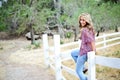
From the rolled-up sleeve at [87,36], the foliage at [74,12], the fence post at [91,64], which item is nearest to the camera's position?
the fence post at [91,64]

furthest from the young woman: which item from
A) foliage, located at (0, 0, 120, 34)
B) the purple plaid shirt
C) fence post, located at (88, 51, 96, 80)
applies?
foliage, located at (0, 0, 120, 34)

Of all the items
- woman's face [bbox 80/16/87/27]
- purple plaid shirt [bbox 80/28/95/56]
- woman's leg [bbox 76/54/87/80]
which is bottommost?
woman's leg [bbox 76/54/87/80]

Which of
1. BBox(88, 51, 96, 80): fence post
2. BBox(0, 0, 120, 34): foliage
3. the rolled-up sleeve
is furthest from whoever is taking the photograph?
BBox(0, 0, 120, 34): foliage

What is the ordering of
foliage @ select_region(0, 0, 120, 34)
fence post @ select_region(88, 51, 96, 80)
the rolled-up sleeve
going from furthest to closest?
foliage @ select_region(0, 0, 120, 34) < the rolled-up sleeve < fence post @ select_region(88, 51, 96, 80)

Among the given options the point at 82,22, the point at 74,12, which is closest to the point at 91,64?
the point at 82,22

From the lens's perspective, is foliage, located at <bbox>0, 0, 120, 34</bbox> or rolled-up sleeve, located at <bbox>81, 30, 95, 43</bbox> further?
foliage, located at <bbox>0, 0, 120, 34</bbox>

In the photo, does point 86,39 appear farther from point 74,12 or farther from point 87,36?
point 74,12

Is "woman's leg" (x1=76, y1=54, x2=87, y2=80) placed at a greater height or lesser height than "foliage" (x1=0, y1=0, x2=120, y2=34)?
lesser

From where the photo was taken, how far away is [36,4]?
1972 centimetres

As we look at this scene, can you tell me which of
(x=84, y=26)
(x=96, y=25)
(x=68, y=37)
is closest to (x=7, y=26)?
(x=68, y=37)

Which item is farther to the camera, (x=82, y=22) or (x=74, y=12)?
(x=74, y=12)

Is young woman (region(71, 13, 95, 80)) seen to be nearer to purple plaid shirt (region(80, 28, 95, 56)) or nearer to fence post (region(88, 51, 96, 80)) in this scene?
purple plaid shirt (region(80, 28, 95, 56))

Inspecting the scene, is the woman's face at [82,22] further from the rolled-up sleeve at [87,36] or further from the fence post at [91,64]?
the fence post at [91,64]

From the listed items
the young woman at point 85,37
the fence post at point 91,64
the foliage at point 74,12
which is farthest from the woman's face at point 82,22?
the foliage at point 74,12
